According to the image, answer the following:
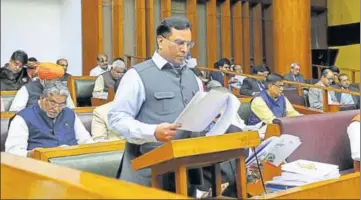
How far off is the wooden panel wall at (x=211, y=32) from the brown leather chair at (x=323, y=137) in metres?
6.47

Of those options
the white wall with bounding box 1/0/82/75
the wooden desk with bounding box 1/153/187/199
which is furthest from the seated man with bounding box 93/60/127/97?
the wooden desk with bounding box 1/153/187/199

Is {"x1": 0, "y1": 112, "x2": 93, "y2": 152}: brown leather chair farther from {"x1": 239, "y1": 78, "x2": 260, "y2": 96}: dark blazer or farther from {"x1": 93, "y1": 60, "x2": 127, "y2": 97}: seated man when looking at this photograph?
{"x1": 239, "y1": 78, "x2": 260, "y2": 96}: dark blazer

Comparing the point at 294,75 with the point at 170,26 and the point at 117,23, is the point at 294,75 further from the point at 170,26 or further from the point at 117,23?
the point at 170,26

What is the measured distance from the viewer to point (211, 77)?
827 centimetres

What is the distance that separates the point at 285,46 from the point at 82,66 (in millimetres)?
3491

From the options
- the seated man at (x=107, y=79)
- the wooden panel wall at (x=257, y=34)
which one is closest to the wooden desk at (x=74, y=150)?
the seated man at (x=107, y=79)

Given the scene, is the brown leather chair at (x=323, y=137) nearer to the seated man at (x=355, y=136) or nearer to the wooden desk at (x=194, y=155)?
the seated man at (x=355, y=136)

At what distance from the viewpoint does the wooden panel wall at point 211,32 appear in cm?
1044

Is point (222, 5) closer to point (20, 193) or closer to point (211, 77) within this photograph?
point (211, 77)

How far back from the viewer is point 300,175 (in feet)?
7.20

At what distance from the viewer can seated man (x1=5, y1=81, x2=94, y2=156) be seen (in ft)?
10.2

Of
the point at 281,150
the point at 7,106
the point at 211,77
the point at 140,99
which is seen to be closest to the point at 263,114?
the point at 7,106

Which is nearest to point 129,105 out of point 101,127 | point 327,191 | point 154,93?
point 154,93

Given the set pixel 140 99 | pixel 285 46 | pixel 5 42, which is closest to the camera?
pixel 5 42
